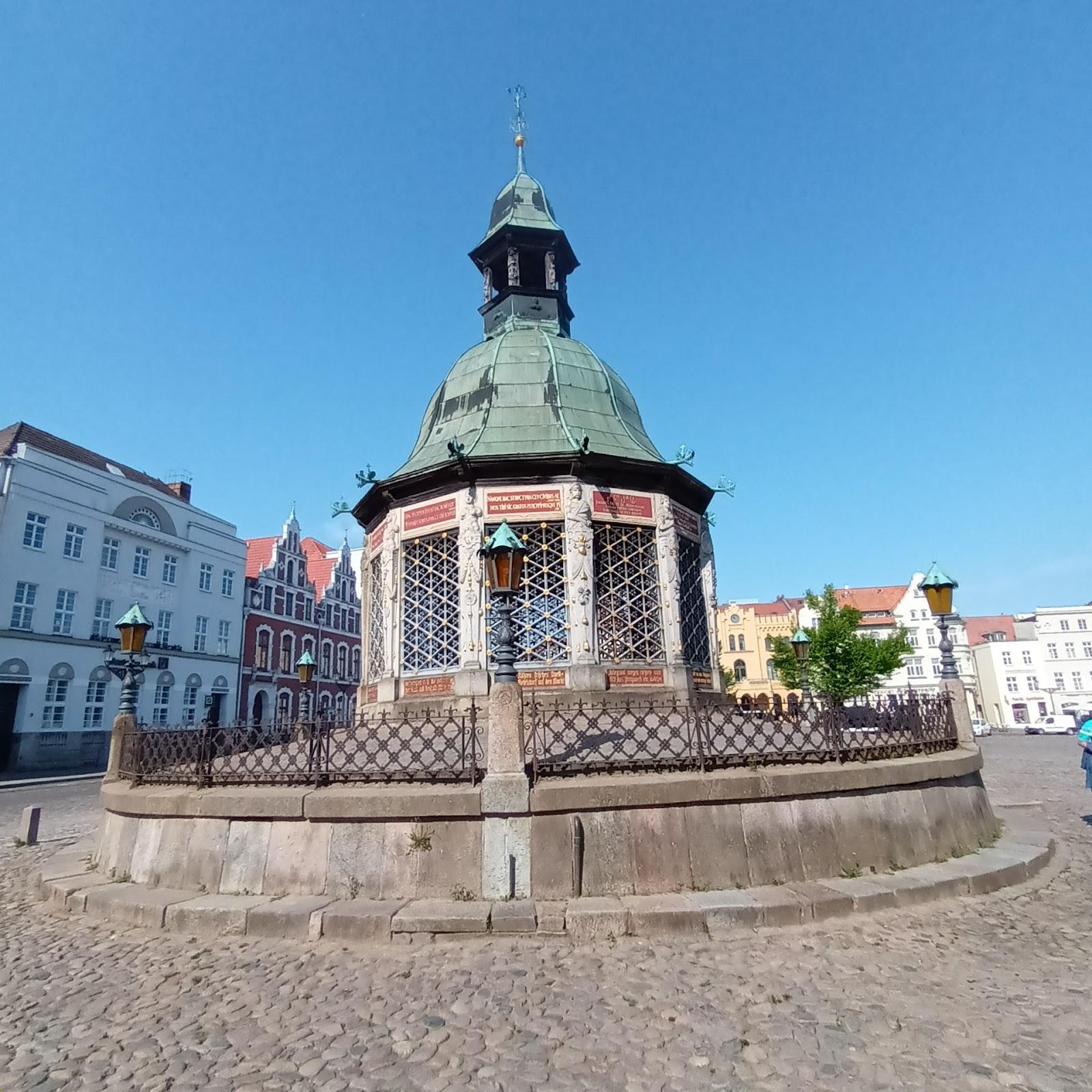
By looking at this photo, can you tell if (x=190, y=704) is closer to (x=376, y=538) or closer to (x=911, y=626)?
(x=376, y=538)

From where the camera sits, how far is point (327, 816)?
24.5 ft

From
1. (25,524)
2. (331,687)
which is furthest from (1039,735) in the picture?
(25,524)

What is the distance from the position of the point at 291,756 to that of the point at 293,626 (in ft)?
153

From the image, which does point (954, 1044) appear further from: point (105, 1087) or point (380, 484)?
point (380, 484)

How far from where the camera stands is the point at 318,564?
60281 mm

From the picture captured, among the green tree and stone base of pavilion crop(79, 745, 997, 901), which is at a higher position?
the green tree

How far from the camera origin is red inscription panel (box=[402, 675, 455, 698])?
13172 millimetres

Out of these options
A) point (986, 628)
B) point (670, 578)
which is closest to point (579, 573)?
point (670, 578)

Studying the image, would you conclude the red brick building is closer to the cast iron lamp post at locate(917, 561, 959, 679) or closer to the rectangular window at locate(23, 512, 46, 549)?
the rectangular window at locate(23, 512, 46, 549)

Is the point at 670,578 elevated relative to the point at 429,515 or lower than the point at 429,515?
lower

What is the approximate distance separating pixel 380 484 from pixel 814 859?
1172cm

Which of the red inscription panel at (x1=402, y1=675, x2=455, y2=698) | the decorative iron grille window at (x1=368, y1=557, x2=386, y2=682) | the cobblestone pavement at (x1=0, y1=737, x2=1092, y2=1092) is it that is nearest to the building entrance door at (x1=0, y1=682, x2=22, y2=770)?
the decorative iron grille window at (x1=368, y1=557, x2=386, y2=682)

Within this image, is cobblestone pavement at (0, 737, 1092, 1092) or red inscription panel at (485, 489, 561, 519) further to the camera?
red inscription panel at (485, 489, 561, 519)

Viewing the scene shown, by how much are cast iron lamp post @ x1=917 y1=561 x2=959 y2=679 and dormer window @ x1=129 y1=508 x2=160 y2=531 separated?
134ft
